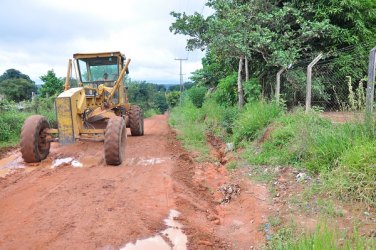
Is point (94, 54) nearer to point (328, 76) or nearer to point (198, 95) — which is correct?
point (328, 76)

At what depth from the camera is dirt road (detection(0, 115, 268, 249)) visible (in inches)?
171

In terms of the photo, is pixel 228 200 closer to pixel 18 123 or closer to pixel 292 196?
pixel 292 196

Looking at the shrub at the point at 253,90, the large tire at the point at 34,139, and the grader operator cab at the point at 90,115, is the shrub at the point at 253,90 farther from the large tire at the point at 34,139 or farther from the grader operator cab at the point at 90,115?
the large tire at the point at 34,139

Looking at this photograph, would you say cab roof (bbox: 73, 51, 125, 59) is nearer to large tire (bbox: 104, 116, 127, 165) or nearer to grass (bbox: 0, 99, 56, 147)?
grass (bbox: 0, 99, 56, 147)

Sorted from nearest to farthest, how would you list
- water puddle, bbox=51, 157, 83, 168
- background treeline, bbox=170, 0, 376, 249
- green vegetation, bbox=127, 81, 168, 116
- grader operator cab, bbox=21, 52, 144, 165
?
background treeline, bbox=170, 0, 376, 249 < grader operator cab, bbox=21, 52, 144, 165 < water puddle, bbox=51, 157, 83, 168 < green vegetation, bbox=127, 81, 168, 116

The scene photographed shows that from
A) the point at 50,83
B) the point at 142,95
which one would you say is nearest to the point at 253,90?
the point at 50,83

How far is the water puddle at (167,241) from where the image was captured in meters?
4.17

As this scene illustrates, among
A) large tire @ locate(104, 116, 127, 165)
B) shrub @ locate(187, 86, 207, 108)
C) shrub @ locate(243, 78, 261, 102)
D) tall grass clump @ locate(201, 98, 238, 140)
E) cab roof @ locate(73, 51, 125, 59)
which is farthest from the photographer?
shrub @ locate(187, 86, 207, 108)

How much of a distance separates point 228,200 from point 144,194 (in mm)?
1395

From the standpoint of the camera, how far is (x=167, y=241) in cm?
434

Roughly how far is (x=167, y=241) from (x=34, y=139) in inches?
197

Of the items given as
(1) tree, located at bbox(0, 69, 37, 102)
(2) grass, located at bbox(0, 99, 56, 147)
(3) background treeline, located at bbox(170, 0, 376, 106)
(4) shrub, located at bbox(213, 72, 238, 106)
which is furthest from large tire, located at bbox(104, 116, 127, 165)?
(1) tree, located at bbox(0, 69, 37, 102)

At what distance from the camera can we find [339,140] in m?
5.56

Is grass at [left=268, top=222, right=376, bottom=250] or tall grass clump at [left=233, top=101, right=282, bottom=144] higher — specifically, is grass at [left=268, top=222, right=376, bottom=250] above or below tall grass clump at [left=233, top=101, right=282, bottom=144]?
below
